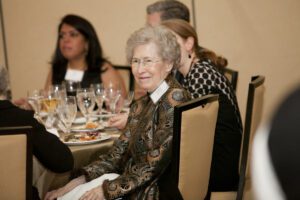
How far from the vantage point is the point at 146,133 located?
2102 millimetres

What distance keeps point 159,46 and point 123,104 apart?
0.94 m

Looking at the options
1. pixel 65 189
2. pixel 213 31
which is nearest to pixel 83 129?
pixel 65 189

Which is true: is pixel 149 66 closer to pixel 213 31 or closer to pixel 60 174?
pixel 60 174

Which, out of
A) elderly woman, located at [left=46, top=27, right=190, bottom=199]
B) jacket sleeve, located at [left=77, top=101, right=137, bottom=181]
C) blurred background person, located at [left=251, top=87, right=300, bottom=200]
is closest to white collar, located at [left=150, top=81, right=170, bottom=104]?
elderly woman, located at [left=46, top=27, right=190, bottom=199]

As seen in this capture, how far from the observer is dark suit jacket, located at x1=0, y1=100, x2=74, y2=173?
6.13ft

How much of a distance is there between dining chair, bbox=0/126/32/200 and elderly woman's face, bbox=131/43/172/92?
27.1 inches

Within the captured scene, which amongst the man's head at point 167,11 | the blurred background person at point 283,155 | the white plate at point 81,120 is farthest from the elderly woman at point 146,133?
the blurred background person at point 283,155

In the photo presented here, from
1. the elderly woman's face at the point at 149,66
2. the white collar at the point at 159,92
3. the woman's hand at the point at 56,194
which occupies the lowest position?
the woman's hand at the point at 56,194

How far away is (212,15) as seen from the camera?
15.3 feet

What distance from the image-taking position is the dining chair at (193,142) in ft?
6.06

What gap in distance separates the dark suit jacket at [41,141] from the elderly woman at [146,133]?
0.19 meters

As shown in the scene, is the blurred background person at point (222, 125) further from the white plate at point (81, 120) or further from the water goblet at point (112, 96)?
the white plate at point (81, 120)

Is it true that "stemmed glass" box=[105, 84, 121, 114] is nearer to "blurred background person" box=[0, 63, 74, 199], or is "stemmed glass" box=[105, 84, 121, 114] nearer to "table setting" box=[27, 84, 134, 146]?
"table setting" box=[27, 84, 134, 146]

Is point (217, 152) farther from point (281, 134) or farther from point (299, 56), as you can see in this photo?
point (299, 56)
